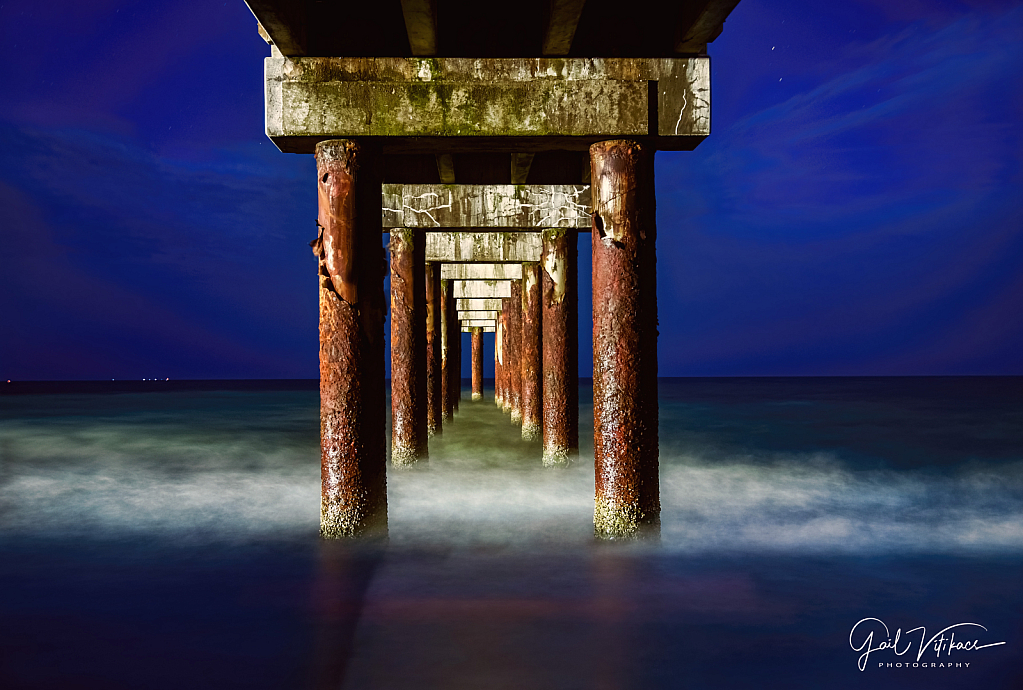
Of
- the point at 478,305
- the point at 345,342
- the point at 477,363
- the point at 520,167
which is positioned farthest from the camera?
the point at 477,363

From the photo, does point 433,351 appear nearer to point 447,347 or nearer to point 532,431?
point 532,431

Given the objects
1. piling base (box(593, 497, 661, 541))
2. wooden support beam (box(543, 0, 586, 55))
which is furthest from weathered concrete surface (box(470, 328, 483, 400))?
wooden support beam (box(543, 0, 586, 55))

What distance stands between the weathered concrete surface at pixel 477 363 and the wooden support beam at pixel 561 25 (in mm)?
26119

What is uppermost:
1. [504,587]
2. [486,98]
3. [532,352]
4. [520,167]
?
[520,167]

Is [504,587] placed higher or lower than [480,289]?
lower

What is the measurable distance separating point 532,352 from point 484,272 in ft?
13.6

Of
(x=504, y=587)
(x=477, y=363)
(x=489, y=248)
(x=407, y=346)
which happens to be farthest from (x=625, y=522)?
(x=477, y=363)

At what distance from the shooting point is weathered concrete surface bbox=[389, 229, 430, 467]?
10367 mm

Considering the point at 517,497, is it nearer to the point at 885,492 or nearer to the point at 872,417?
the point at 885,492

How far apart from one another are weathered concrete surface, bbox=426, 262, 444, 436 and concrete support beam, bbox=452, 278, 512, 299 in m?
4.61

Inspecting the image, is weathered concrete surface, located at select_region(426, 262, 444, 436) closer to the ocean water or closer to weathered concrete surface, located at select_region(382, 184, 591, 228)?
the ocean water

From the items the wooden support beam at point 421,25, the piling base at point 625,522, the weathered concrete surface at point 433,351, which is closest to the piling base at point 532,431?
the weathered concrete surface at point 433,351

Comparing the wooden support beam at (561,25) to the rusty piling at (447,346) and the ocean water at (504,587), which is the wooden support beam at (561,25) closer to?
the ocean water at (504,587)

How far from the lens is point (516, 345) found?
1845cm
